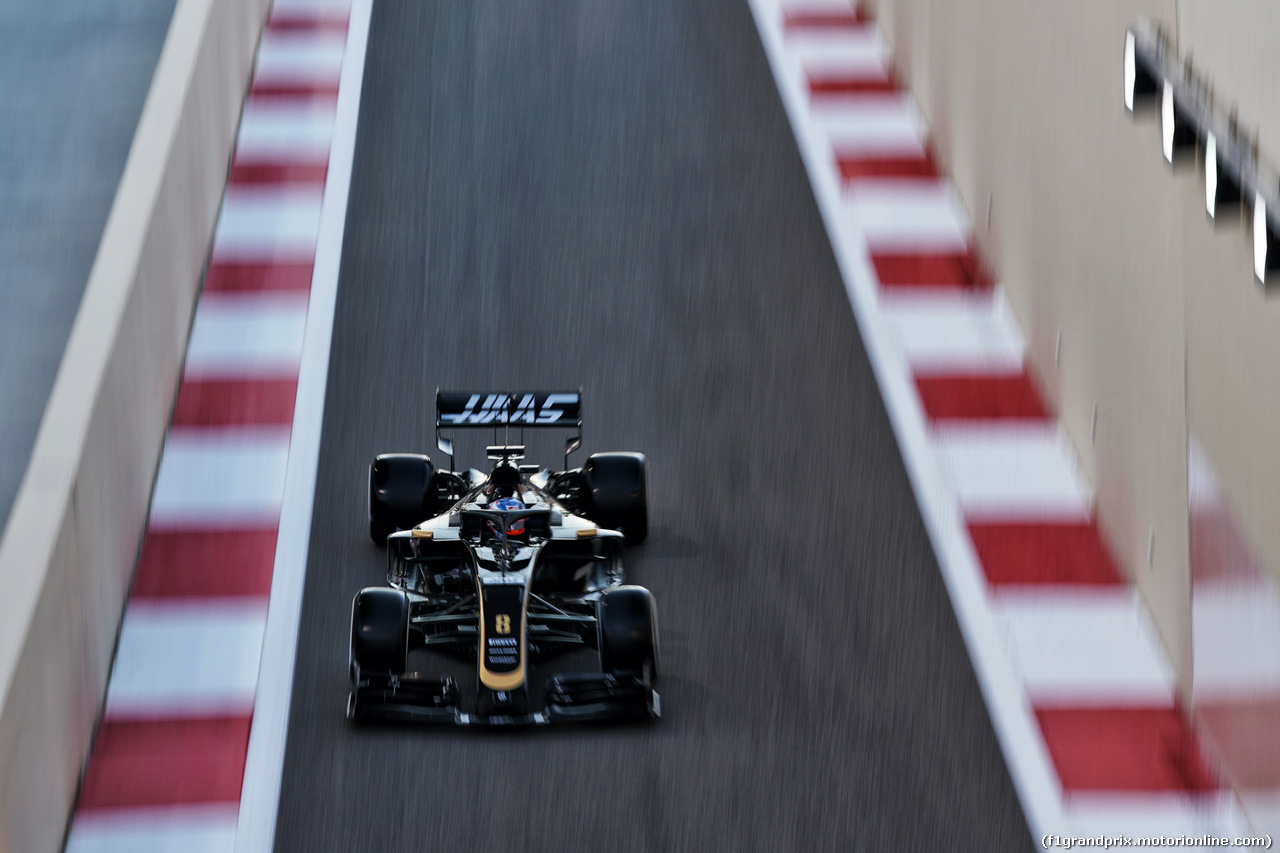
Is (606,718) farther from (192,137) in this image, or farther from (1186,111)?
(192,137)

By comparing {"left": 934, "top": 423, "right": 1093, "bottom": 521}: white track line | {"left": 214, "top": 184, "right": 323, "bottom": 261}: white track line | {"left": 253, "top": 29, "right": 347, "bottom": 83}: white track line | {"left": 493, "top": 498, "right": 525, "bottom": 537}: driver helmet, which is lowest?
{"left": 493, "top": 498, "right": 525, "bottom": 537}: driver helmet

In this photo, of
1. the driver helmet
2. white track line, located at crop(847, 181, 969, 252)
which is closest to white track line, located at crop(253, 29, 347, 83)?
white track line, located at crop(847, 181, 969, 252)

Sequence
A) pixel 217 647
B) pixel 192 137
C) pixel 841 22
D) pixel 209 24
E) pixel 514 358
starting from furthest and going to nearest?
pixel 841 22 → pixel 209 24 → pixel 192 137 → pixel 514 358 → pixel 217 647

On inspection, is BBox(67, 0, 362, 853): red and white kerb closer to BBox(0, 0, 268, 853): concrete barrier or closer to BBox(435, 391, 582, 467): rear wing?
BBox(0, 0, 268, 853): concrete barrier

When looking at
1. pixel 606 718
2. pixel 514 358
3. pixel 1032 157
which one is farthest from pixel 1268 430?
pixel 514 358

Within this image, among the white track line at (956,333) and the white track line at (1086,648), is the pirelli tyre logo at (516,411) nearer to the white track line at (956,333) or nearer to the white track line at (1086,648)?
the white track line at (1086,648)

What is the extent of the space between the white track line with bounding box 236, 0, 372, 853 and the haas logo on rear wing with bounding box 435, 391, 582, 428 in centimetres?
86

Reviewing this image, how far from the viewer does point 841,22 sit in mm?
11258

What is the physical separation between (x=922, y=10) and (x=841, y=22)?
185 centimetres

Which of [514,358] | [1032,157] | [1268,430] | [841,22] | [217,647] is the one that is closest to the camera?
[1268,430]

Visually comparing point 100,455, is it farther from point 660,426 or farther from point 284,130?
point 284,130

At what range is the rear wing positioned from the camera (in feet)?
19.9

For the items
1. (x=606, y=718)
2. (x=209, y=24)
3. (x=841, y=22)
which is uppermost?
(x=841, y=22)

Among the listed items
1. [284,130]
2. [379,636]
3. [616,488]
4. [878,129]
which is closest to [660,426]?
[616,488]
